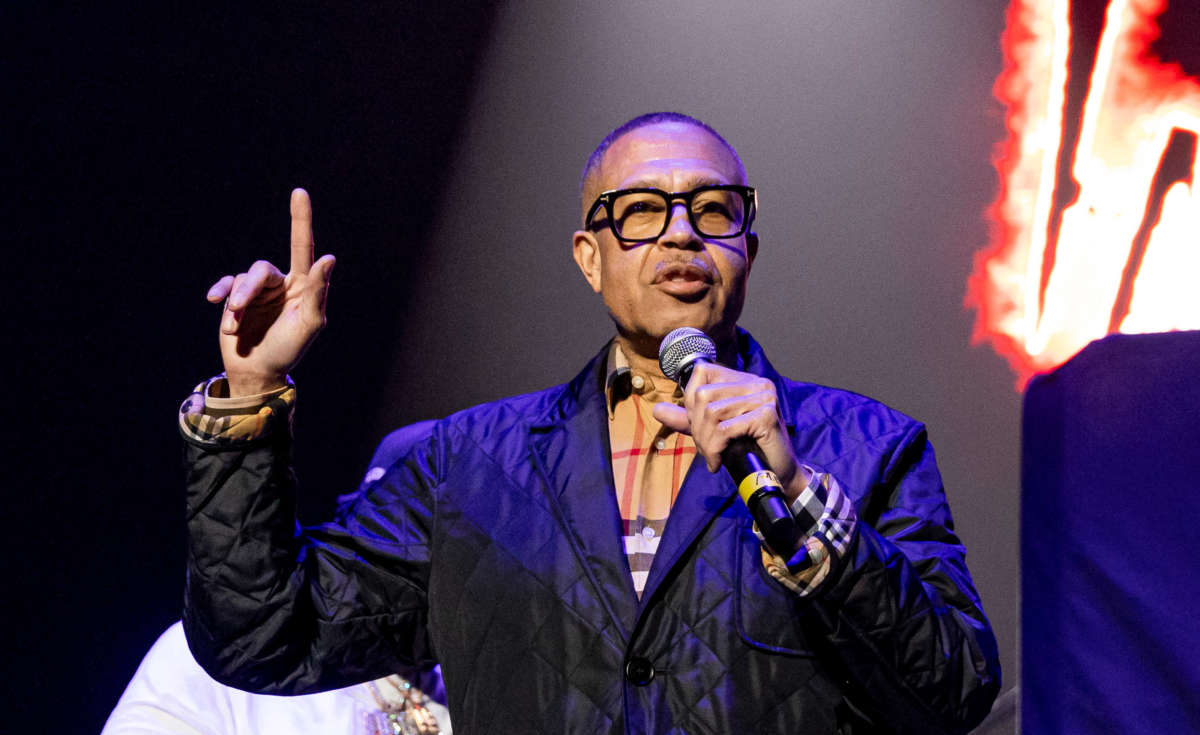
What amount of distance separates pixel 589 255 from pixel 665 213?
235 millimetres

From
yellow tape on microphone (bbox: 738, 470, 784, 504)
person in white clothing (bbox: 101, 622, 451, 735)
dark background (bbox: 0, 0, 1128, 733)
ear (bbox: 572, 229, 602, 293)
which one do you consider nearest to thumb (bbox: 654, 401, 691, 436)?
yellow tape on microphone (bbox: 738, 470, 784, 504)

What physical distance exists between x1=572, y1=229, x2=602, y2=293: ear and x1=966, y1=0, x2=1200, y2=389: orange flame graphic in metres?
1.63

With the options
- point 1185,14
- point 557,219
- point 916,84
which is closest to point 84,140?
point 557,219

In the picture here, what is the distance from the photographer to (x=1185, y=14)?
3.21m

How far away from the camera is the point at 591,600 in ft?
4.84

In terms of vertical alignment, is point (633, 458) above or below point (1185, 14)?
below

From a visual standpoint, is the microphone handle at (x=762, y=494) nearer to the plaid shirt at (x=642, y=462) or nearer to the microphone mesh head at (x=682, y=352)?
the plaid shirt at (x=642, y=462)

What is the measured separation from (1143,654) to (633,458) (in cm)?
111

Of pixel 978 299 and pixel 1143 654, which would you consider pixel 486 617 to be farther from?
pixel 978 299

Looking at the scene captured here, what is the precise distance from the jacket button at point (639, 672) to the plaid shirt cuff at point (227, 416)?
1.88 feet

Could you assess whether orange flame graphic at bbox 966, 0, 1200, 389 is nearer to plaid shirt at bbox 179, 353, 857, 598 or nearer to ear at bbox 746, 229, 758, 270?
ear at bbox 746, 229, 758, 270

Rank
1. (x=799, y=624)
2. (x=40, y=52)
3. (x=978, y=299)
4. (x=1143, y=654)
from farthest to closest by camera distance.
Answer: (x=978, y=299), (x=40, y=52), (x=799, y=624), (x=1143, y=654)

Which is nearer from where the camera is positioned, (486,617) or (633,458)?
(486,617)

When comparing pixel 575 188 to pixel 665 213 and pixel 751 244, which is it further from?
pixel 665 213
